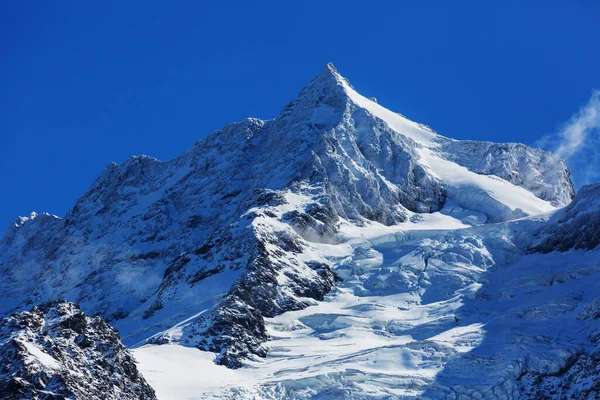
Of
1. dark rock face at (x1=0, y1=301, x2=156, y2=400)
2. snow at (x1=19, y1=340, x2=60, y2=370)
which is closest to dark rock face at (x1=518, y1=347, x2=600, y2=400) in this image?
dark rock face at (x1=0, y1=301, x2=156, y2=400)

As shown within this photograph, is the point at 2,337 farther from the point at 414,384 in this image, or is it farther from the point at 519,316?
the point at 519,316

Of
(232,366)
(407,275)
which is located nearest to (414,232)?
(407,275)

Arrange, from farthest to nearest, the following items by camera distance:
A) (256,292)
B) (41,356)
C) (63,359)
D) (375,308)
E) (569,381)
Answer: (375,308)
(256,292)
(569,381)
(63,359)
(41,356)

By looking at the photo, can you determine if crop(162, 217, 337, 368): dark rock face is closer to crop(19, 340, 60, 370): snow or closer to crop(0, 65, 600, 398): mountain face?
crop(0, 65, 600, 398): mountain face

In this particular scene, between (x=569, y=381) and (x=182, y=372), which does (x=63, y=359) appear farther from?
(x=569, y=381)

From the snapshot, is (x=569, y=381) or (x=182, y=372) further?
(x=182, y=372)

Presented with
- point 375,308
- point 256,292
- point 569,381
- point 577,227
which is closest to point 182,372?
point 256,292
